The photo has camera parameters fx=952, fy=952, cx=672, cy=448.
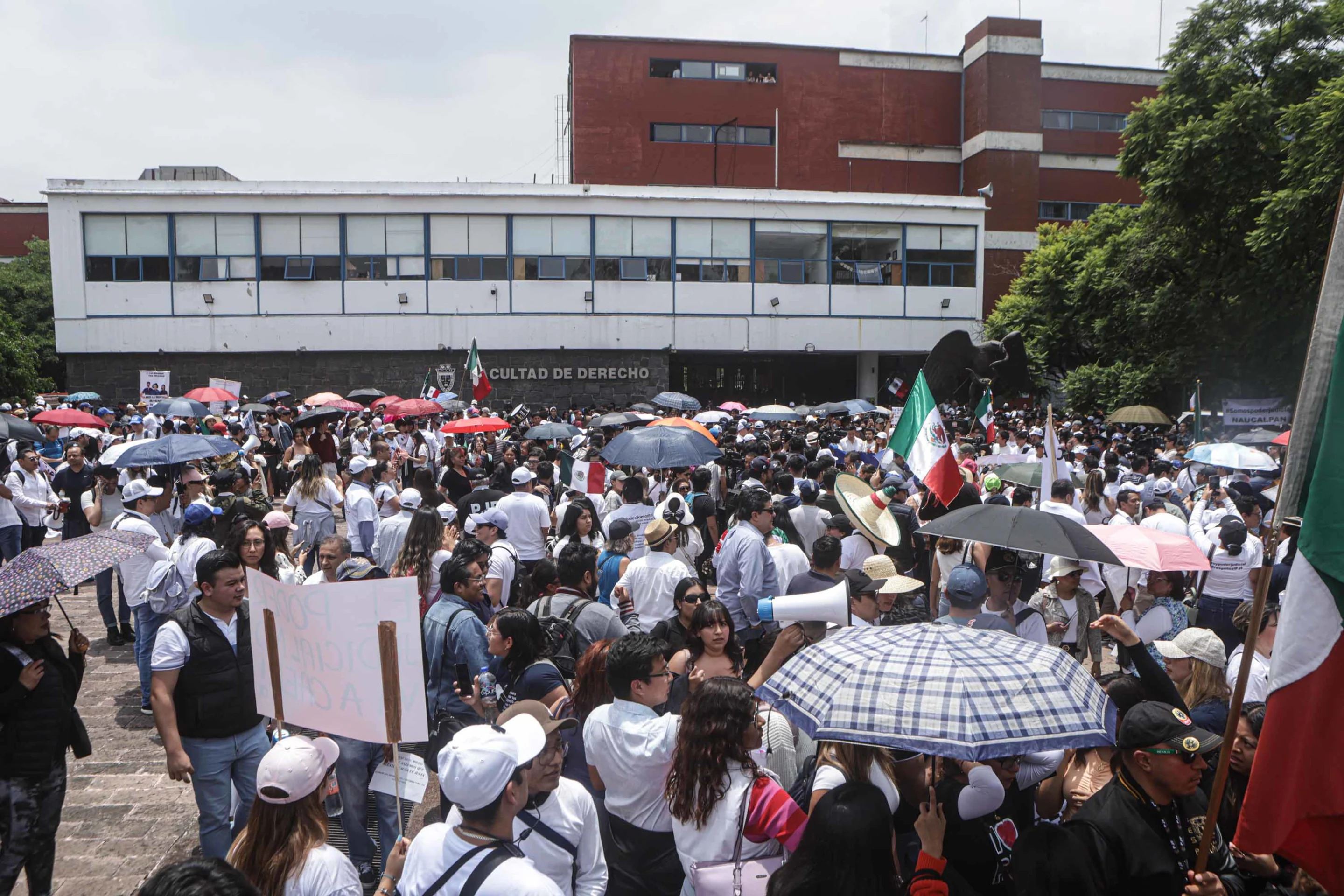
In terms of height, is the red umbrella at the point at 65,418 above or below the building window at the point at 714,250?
below

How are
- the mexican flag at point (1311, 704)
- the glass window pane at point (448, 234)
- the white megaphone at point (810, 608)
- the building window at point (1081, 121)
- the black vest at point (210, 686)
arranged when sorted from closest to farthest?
the mexican flag at point (1311, 704) → the black vest at point (210, 686) → the white megaphone at point (810, 608) → the glass window pane at point (448, 234) → the building window at point (1081, 121)

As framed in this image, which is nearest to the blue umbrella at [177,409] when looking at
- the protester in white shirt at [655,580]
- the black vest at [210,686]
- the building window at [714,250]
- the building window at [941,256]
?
the protester in white shirt at [655,580]

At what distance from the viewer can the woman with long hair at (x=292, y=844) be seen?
2973 mm

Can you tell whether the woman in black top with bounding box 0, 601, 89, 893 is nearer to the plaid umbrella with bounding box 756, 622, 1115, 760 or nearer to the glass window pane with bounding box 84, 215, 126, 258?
the plaid umbrella with bounding box 756, 622, 1115, 760

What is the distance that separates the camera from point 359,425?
20.4m

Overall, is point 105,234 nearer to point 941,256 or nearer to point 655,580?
point 941,256

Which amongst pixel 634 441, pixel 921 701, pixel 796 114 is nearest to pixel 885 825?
pixel 921 701

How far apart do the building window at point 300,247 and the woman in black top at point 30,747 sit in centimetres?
2945

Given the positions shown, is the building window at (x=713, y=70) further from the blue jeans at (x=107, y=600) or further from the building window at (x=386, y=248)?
the blue jeans at (x=107, y=600)

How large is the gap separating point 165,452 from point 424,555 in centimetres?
411

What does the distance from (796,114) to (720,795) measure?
132ft

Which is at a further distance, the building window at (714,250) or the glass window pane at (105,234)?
the building window at (714,250)

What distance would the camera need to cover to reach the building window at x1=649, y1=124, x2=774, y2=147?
39531mm

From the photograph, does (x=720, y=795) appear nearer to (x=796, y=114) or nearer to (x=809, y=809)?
(x=809, y=809)
